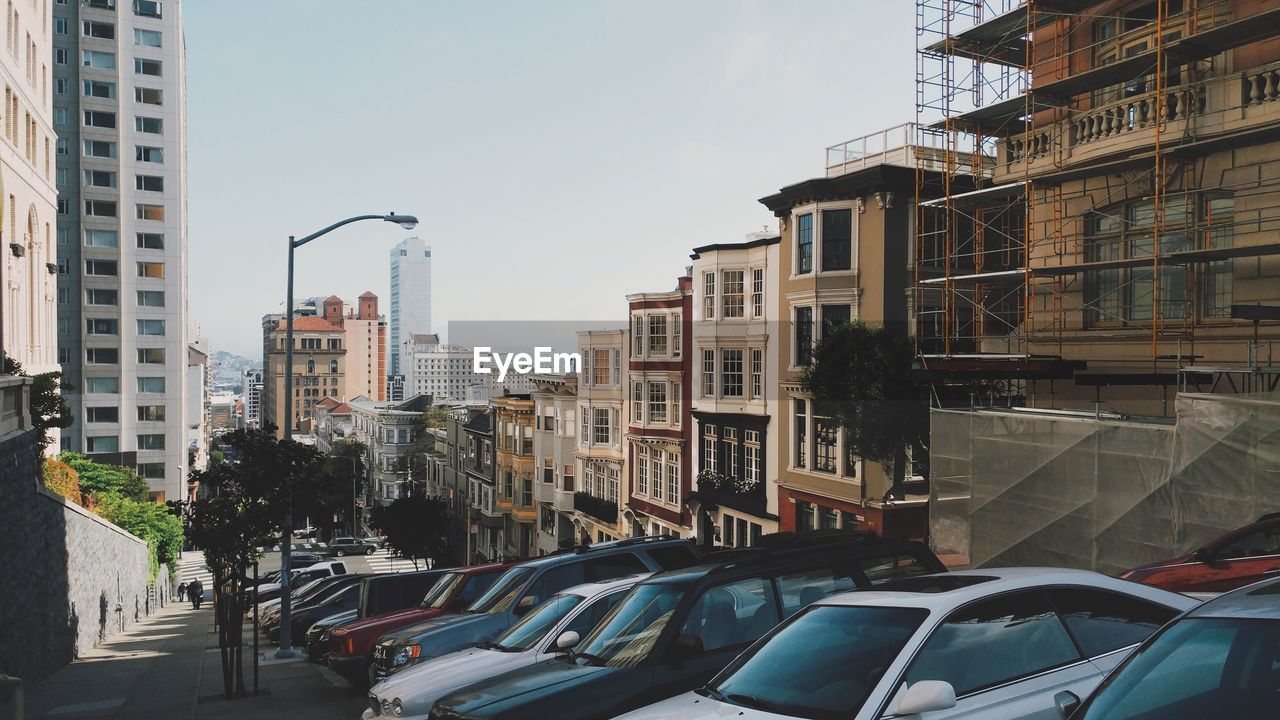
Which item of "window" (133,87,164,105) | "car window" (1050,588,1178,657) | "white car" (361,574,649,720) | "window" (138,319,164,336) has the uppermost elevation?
"window" (133,87,164,105)

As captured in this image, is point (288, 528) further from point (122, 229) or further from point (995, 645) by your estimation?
point (122, 229)

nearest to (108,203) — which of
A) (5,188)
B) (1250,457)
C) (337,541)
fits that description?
(337,541)

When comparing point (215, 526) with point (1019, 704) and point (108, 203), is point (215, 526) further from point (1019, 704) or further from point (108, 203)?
point (108, 203)

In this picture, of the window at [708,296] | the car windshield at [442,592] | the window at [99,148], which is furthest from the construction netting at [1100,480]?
the window at [99,148]

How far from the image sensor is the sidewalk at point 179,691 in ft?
42.9

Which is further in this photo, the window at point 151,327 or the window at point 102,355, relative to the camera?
the window at point 151,327

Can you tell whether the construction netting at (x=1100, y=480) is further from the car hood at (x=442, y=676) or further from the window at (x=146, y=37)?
the window at (x=146, y=37)

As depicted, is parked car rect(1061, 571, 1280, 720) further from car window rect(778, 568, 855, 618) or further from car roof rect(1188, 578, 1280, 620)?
car window rect(778, 568, 855, 618)

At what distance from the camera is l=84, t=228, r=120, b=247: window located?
85312mm

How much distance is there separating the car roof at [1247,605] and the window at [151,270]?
312 feet

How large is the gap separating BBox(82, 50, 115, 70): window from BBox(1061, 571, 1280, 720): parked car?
96.5 m

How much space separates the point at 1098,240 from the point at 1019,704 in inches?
671

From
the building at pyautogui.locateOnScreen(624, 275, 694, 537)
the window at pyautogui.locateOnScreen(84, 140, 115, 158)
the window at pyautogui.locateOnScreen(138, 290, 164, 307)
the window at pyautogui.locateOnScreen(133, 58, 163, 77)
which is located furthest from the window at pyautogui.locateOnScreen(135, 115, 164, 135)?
the building at pyautogui.locateOnScreen(624, 275, 694, 537)

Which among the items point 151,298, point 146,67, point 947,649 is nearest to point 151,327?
point 151,298
